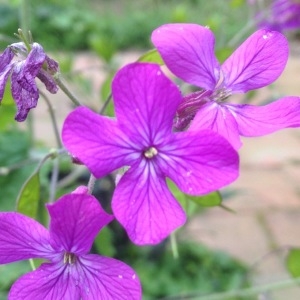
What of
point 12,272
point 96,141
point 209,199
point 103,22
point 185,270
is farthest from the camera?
point 103,22

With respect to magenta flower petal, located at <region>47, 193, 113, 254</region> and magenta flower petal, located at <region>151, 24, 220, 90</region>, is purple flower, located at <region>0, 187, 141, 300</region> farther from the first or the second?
magenta flower petal, located at <region>151, 24, 220, 90</region>

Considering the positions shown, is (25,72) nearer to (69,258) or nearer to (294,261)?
(69,258)

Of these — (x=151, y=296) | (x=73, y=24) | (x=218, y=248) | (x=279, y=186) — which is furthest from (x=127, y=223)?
(x=73, y=24)

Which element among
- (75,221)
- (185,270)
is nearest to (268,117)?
(75,221)

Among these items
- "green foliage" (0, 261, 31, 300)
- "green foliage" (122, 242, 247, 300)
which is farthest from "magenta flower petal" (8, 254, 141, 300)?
"green foliage" (122, 242, 247, 300)

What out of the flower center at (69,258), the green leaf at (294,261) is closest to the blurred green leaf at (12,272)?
the green leaf at (294,261)

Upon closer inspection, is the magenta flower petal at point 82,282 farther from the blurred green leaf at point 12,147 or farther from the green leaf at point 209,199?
the blurred green leaf at point 12,147
